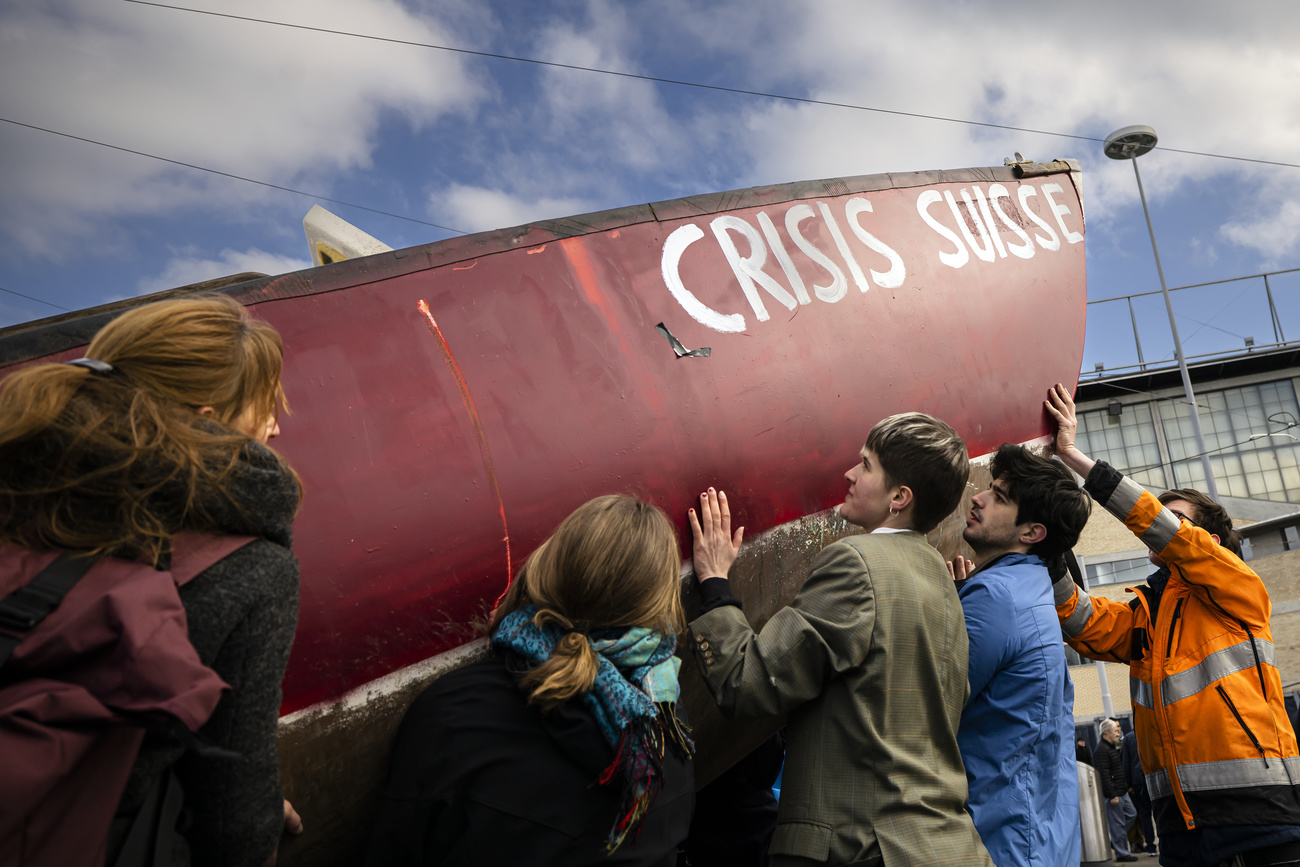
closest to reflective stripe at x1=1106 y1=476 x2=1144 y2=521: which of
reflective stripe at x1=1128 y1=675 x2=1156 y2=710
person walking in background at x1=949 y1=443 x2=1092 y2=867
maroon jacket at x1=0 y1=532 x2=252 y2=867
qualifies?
reflective stripe at x1=1128 y1=675 x2=1156 y2=710

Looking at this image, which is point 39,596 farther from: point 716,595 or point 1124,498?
point 1124,498

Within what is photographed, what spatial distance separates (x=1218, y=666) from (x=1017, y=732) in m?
1.02

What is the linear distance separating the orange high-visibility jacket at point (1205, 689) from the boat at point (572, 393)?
2.28ft

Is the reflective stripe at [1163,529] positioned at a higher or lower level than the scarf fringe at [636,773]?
higher

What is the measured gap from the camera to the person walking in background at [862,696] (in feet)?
5.49

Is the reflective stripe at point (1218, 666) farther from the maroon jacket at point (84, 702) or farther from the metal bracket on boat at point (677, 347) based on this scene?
the maroon jacket at point (84, 702)

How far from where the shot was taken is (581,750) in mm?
1418

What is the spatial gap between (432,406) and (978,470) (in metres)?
2.11

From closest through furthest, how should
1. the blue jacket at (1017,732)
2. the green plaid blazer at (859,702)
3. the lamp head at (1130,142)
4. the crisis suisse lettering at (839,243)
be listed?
the green plaid blazer at (859,702) → the blue jacket at (1017,732) → the crisis suisse lettering at (839,243) → the lamp head at (1130,142)

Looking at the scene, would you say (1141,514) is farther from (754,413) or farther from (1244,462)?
(1244,462)

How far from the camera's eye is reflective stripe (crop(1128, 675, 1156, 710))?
2.83m


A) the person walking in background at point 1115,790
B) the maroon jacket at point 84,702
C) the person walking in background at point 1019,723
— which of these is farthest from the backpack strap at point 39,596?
the person walking in background at point 1115,790

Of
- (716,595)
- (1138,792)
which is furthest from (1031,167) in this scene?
(1138,792)

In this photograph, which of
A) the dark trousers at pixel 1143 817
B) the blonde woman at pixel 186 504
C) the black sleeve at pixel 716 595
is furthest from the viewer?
the dark trousers at pixel 1143 817
